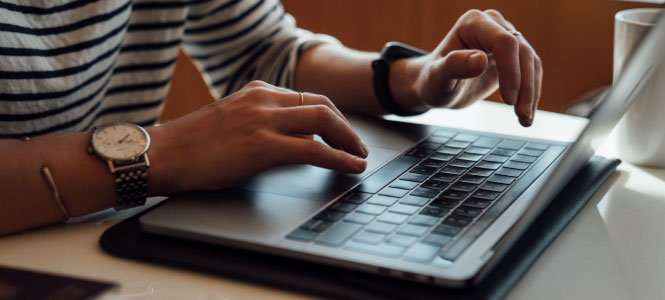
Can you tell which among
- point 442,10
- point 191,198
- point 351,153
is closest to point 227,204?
point 191,198

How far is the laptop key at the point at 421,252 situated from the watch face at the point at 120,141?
27cm

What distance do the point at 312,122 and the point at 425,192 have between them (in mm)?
123

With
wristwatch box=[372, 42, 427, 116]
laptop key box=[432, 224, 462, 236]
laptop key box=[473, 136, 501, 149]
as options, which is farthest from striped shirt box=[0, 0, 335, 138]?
laptop key box=[432, 224, 462, 236]

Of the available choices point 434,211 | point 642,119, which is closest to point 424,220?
point 434,211

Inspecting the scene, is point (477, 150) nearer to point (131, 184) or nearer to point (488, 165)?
point (488, 165)

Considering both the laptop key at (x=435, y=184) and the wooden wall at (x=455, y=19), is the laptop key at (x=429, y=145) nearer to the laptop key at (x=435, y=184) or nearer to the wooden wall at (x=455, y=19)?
the laptop key at (x=435, y=184)

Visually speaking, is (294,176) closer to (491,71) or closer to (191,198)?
(191,198)

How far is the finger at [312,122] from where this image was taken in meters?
0.63

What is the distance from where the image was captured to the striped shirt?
758 mm

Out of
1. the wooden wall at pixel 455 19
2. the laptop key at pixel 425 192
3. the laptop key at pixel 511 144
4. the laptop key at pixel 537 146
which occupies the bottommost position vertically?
the wooden wall at pixel 455 19

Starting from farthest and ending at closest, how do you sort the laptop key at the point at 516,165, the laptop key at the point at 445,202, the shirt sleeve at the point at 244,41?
the shirt sleeve at the point at 244,41 → the laptop key at the point at 516,165 → the laptop key at the point at 445,202

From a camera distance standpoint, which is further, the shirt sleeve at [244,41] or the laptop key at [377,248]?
the shirt sleeve at [244,41]

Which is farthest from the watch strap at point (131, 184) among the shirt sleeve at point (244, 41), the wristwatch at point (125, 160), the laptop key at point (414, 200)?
the shirt sleeve at point (244, 41)

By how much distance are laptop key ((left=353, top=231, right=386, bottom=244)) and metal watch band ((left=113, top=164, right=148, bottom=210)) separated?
21 cm
